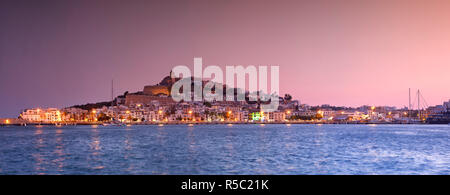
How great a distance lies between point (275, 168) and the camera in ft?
53.8
